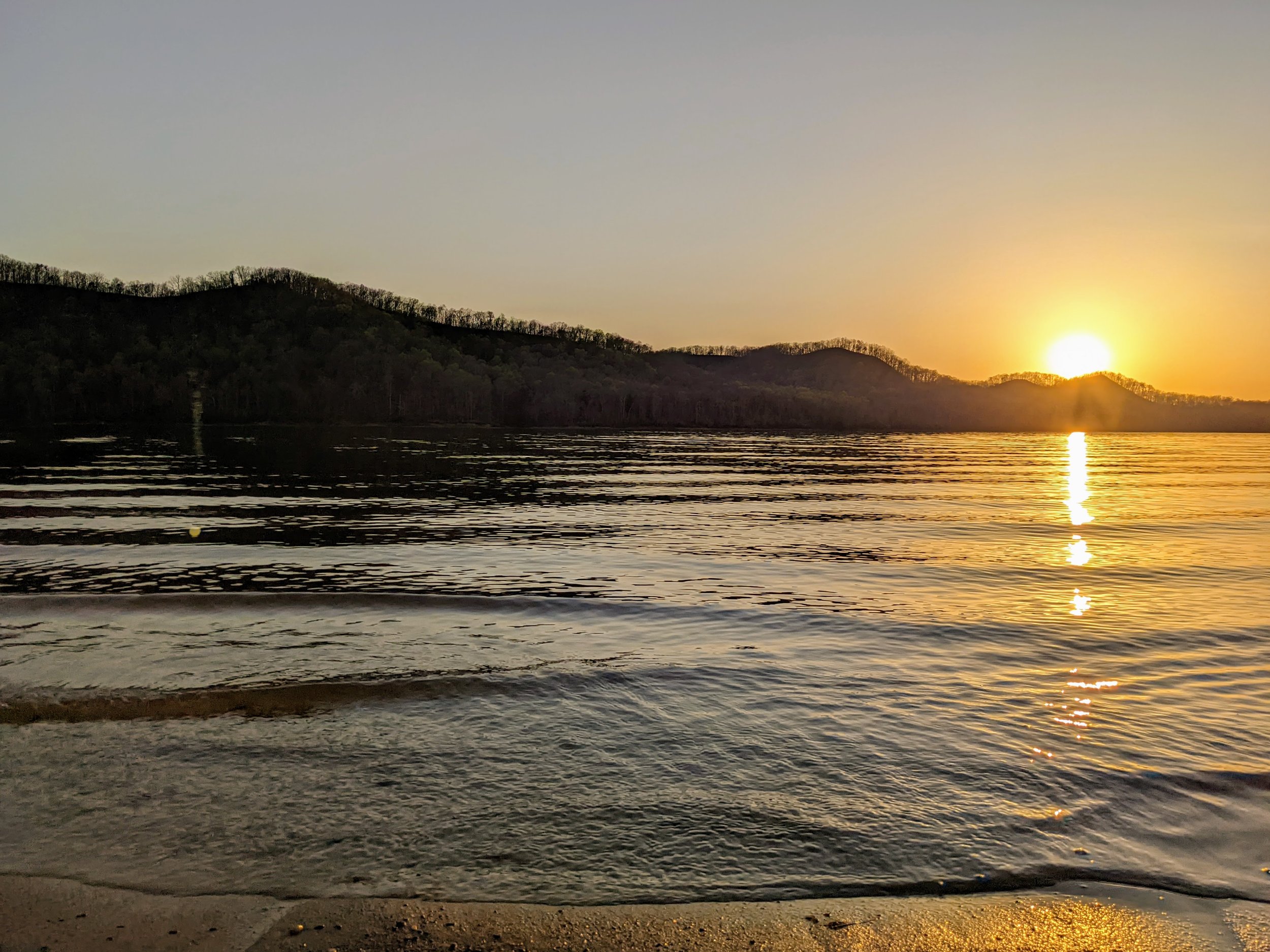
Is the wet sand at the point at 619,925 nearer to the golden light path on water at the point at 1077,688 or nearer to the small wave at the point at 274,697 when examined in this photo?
the golden light path on water at the point at 1077,688

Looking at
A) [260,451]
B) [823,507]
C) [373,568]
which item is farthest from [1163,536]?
[260,451]

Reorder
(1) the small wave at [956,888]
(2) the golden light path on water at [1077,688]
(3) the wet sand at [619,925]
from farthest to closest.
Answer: (2) the golden light path on water at [1077,688] → (1) the small wave at [956,888] → (3) the wet sand at [619,925]

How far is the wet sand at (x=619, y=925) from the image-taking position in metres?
5.33

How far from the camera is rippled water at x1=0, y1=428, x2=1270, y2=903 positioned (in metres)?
6.50

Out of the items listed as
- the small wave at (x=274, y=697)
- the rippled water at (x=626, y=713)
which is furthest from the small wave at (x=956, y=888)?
the small wave at (x=274, y=697)

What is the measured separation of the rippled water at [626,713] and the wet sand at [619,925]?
0.70ft

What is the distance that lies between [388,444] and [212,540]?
82404 millimetres

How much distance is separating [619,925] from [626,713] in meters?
4.58

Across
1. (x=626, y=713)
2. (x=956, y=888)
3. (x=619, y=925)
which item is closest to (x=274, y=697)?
(x=626, y=713)

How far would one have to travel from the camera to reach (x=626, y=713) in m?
10.1

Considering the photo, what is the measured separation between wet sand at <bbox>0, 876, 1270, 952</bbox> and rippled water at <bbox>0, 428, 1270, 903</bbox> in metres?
0.21

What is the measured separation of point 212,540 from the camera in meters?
26.2

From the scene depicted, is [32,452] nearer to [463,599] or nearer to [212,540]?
[212,540]

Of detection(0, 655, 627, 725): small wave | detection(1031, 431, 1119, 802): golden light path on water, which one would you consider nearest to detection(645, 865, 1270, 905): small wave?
detection(1031, 431, 1119, 802): golden light path on water
